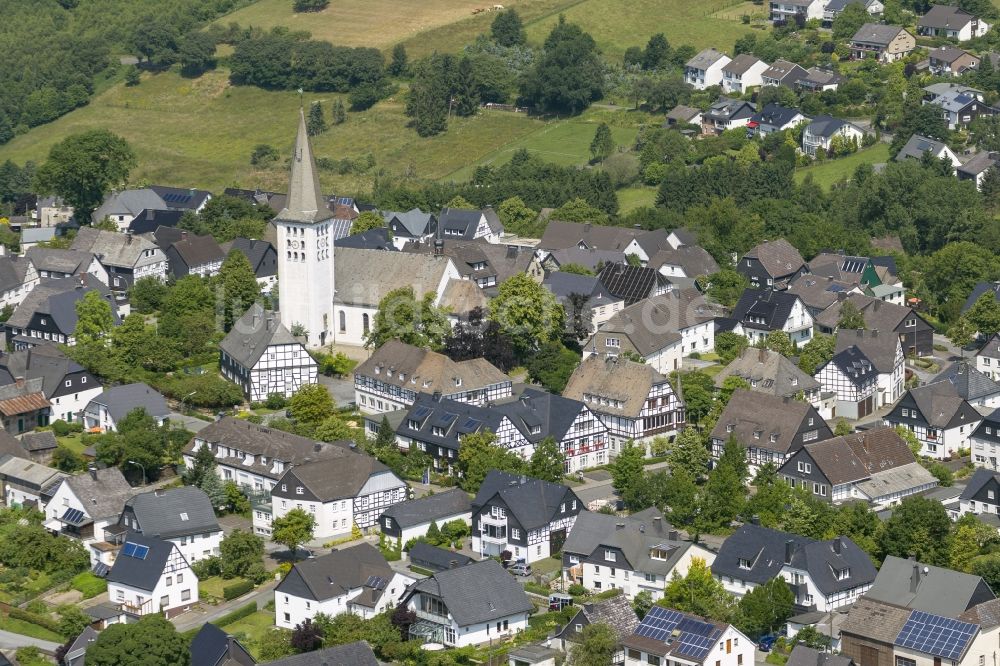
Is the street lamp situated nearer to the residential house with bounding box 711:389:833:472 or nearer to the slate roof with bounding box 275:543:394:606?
the slate roof with bounding box 275:543:394:606

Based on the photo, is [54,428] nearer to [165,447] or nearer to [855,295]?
[165,447]

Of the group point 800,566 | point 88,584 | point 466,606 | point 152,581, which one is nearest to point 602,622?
point 466,606

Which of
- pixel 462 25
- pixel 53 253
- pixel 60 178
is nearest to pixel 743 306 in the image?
pixel 53 253

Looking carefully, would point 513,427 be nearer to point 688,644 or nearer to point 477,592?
point 477,592

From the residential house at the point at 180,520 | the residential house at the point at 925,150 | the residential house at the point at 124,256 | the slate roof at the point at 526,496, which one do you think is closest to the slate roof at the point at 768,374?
the slate roof at the point at 526,496

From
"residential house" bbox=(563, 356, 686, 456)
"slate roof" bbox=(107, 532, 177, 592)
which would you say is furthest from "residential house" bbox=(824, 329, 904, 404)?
"slate roof" bbox=(107, 532, 177, 592)

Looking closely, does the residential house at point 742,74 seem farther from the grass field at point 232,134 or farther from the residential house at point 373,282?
the residential house at point 373,282
